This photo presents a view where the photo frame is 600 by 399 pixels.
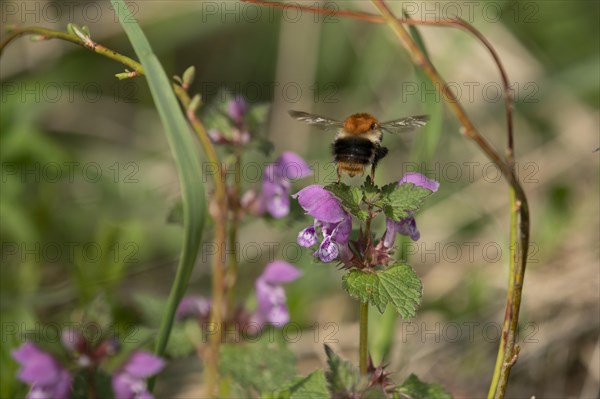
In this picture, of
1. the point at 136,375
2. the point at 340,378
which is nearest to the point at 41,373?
the point at 136,375

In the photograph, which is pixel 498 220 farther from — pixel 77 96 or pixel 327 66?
pixel 77 96

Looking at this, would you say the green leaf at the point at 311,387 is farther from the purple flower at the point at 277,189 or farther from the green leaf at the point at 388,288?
the purple flower at the point at 277,189

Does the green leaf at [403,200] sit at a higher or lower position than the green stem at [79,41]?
lower

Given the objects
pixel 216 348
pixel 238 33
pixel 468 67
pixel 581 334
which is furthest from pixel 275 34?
pixel 216 348

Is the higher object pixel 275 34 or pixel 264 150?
pixel 275 34

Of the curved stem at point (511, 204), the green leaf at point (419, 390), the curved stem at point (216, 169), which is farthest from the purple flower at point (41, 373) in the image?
the curved stem at point (511, 204)

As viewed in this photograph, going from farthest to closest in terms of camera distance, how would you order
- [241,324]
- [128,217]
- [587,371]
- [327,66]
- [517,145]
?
[327,66] < [517,145] < [128,217] < [587,371] < [241,324]

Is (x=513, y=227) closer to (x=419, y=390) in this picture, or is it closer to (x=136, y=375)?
(x=419, y=390)
